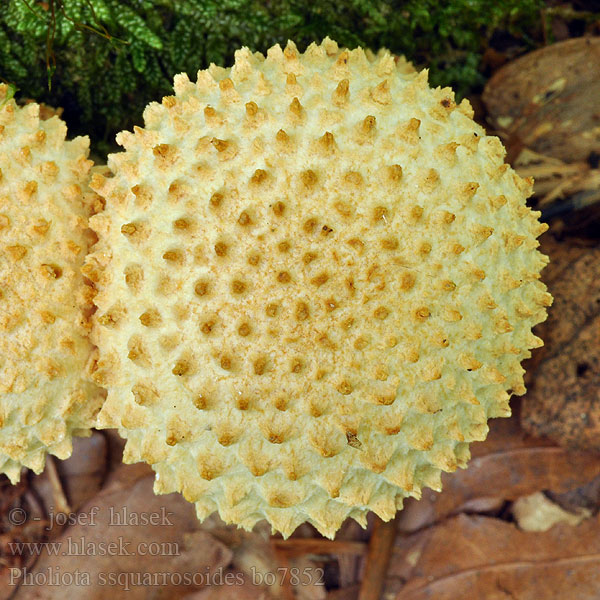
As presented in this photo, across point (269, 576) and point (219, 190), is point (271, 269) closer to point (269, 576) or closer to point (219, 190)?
point (219, 190)

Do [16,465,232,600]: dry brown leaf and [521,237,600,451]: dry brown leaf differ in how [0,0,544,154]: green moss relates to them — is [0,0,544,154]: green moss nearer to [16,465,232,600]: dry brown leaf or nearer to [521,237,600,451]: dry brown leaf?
[521,237,600,451]: dry brown leaf

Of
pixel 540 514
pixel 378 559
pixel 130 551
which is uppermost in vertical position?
pixel 540 514

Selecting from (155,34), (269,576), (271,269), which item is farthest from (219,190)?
(269,576)

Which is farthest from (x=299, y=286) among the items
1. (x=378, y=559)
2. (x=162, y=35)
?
(x=378, y=559)

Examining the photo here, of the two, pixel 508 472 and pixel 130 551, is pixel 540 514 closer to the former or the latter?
pixel 508 472

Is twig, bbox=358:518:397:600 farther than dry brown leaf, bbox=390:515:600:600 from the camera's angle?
Yes

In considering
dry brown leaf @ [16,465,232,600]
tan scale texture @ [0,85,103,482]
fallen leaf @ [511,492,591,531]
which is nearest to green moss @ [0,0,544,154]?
tan scale texture @ [0,85,103,482]

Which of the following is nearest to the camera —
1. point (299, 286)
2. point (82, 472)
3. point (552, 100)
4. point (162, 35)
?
point (299, 286)

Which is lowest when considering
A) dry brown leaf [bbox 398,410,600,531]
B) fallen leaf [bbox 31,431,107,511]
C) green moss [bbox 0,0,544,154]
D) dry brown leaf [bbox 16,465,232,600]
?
dry brown leaf [bbox 16,465,232,600]
